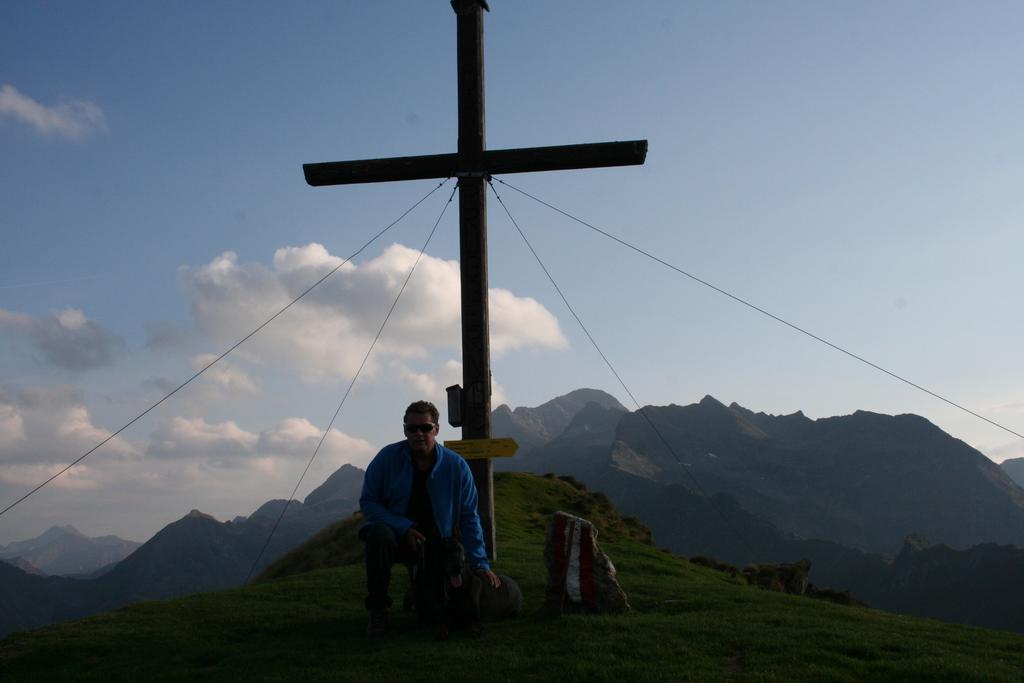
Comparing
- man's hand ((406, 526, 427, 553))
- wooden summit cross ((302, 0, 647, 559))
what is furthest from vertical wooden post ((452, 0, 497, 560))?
man's hand ((406, 526, 427, 553))

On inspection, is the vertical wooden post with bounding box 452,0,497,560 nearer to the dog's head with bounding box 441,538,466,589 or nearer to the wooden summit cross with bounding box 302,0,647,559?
the wooden summit cross with bounding box 302,0,647,559

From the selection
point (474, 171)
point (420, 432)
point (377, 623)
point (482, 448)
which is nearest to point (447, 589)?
point (377, 623)

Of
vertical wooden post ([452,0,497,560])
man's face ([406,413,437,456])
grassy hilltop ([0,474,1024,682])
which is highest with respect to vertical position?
vertical wooden post ([452,0,497,560])

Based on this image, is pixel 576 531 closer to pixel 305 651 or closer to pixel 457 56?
pixel 305 651

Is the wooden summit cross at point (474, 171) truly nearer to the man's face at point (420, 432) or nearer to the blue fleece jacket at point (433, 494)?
the blue fleece jacket at point (433, 494)

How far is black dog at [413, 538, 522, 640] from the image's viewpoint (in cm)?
866

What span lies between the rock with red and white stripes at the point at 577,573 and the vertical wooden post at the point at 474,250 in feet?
11.2

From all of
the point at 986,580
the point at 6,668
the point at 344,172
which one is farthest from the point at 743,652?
the point at 986,580

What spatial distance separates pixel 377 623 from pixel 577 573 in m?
2.52

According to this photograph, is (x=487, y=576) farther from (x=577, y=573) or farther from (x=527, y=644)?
(x=577, y=573)

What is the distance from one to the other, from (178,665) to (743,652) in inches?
230

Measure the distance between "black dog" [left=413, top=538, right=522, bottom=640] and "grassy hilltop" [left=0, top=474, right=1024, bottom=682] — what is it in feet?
0.58

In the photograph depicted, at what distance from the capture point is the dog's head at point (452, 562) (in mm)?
8609

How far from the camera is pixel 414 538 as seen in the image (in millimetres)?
8492
